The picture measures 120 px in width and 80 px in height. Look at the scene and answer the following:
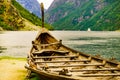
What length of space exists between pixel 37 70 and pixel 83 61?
703cm

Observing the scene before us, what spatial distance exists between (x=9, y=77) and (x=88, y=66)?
7.45 m

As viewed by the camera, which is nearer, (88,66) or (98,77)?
(98,77)

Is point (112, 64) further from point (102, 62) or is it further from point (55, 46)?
point (55, 46)

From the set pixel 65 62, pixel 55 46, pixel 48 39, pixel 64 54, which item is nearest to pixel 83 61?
pixel 65 62

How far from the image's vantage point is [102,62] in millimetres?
24000

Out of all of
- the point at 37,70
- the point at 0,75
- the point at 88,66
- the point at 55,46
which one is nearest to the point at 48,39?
the point at 55,46

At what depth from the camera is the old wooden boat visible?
747 inches

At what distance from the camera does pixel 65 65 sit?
23953 millimetres

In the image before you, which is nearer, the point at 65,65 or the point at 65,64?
the point at 65,65

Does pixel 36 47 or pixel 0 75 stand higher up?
pixel 36 47

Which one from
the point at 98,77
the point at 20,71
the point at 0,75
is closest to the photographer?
the point at 98,77

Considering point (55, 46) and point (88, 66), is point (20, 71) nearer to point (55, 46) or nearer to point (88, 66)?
point (55, 46)

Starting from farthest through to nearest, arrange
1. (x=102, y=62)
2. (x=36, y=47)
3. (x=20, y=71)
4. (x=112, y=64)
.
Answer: (x=36, y=47), (x=20, y=71), (x=102, y=62), (x=112, y=64)

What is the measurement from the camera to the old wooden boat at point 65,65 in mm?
18984
